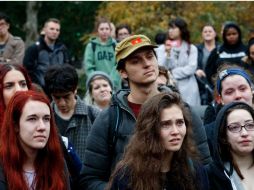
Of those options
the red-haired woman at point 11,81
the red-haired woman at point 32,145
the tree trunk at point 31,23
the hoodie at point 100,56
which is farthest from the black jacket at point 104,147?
the tree trunk at point 31,23

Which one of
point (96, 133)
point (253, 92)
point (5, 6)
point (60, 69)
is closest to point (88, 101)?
point (60, 69)

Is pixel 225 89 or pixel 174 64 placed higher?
pixel 174 64

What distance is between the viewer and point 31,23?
2328 centimetres

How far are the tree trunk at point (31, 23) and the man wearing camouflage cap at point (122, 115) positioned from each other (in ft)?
58.1

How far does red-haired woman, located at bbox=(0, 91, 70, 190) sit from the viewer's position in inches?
188

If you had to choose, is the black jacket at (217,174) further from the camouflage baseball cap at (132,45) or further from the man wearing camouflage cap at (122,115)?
the camouflage baseball cap at (132,45)

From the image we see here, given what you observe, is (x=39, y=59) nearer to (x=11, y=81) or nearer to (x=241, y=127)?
(x=11, y=81)

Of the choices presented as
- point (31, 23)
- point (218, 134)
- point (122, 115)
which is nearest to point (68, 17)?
point (31, 23)

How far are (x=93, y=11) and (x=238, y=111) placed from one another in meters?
22.1

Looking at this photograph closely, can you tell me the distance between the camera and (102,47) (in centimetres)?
1145

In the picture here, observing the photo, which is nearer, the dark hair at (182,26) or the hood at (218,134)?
the hood at (218,134)

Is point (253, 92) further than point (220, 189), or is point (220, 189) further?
point (253, 92)

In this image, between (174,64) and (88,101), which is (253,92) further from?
(174,64)

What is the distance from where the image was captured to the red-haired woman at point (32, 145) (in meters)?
4.78
